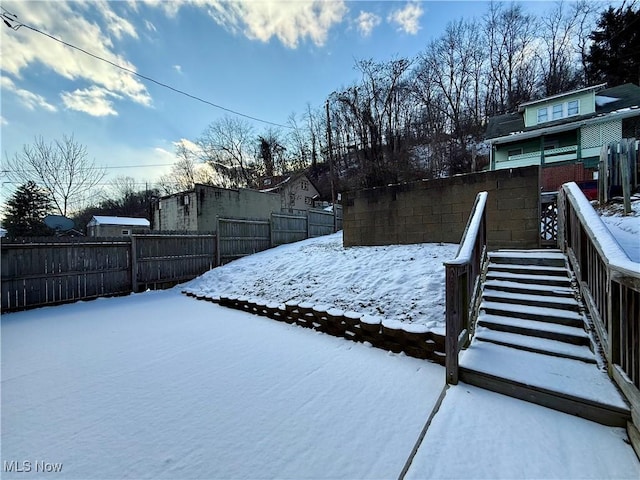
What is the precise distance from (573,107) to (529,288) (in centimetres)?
→ 1985

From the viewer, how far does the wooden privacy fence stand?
5734mm

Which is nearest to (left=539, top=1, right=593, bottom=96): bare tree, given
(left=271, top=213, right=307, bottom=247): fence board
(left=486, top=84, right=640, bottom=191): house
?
(left=486, top=84, right=640, bottom=191): house

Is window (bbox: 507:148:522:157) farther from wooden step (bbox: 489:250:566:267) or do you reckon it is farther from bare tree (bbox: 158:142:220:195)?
bare tree (bbox: 158:142:220:195)

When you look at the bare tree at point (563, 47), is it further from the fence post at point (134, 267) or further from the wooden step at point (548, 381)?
the fence post at point (134, 267)

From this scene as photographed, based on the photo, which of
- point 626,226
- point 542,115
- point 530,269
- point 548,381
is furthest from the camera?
point 542,115

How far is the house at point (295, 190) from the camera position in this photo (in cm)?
2475

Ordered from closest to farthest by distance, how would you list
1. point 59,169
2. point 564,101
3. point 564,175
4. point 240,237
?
point 240,237 < point 564,175 < point 59,169 < point 564,101

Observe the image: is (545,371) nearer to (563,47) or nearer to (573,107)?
(573,107)

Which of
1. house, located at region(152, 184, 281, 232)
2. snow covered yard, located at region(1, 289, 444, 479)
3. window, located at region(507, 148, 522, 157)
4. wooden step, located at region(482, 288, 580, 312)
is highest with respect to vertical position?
window, located at region(507, 148, 522, 157)

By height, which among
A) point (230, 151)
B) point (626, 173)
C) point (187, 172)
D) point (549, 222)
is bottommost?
point (549, 222)

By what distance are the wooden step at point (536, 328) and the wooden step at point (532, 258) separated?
56.0 inches

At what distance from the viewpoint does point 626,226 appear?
4750 mm

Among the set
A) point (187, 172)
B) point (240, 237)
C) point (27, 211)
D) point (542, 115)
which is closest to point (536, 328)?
point (240, 237)

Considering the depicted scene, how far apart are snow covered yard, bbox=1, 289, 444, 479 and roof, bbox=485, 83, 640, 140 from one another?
20.1m
